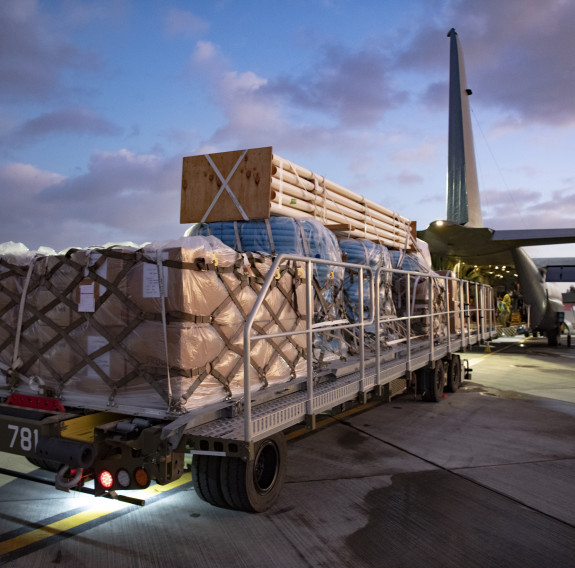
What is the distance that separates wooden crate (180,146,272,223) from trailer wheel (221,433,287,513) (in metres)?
3.06

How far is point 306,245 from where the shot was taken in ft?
20.2

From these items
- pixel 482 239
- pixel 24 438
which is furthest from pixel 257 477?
pixel 482 239

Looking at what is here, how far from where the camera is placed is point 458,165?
118ft

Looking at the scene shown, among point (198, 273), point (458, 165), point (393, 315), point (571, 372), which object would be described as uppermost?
point (458, 165)

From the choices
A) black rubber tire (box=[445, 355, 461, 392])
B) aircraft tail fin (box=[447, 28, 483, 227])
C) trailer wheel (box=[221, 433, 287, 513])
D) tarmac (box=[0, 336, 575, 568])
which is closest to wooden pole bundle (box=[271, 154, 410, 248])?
black rubber tire (box=[445, 355, 461, 392])

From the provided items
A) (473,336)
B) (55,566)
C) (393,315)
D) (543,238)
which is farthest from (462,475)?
(543,238)

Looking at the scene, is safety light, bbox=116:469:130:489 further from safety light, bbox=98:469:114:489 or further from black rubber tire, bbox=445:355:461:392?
black rubber tire, bbox=445:355:461:392

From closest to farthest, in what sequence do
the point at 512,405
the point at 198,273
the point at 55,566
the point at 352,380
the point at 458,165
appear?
the point at 55,566, the point at 198,273, the point at 352,380, the point at 512,405, the point at 458,165

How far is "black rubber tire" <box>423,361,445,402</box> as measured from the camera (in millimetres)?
8961

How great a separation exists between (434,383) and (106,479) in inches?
263

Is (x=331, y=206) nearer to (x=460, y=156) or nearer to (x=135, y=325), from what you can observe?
(x=135, y=325)

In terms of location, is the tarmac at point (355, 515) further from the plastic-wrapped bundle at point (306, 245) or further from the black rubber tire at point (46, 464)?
the plastic-wrapped bundle at point (306, 245)

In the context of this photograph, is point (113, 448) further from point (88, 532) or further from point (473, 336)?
point (473, 336)

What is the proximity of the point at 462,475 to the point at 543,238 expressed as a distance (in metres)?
19.1
